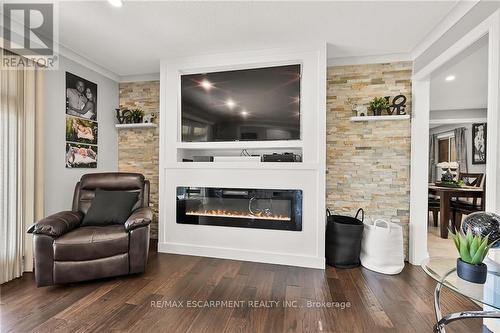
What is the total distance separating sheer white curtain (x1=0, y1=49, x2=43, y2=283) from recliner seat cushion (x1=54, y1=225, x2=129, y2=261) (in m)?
0.58

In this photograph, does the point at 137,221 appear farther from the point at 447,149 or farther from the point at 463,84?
the point at 447,149

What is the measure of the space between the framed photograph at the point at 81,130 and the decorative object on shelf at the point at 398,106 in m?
3.80

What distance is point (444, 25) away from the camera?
2.12 m

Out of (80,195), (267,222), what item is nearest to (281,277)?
(267,222)

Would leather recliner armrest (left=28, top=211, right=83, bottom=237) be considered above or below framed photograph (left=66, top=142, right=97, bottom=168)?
below

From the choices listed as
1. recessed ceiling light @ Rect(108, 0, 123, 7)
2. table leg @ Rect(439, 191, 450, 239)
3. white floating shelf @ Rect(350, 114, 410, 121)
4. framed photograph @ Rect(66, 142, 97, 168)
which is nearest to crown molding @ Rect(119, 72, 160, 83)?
framed photograph @ Rect(66, 142, 97, 168)

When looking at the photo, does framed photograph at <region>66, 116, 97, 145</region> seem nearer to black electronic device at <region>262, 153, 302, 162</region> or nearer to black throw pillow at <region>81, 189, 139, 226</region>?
black throw pillow at <region>81, 189, 139, 226</region>

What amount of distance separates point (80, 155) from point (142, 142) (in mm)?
786

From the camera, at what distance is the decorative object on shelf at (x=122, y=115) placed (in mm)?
3414

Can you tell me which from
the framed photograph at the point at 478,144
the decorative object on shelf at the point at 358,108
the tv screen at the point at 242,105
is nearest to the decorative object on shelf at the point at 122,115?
the tv screen at the point at 242,105

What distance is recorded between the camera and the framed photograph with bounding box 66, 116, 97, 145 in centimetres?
285

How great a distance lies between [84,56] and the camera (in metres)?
2.92

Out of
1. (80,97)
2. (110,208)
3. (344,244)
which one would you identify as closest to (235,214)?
(344,244)

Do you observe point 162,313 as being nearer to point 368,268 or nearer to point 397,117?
point 368,268
